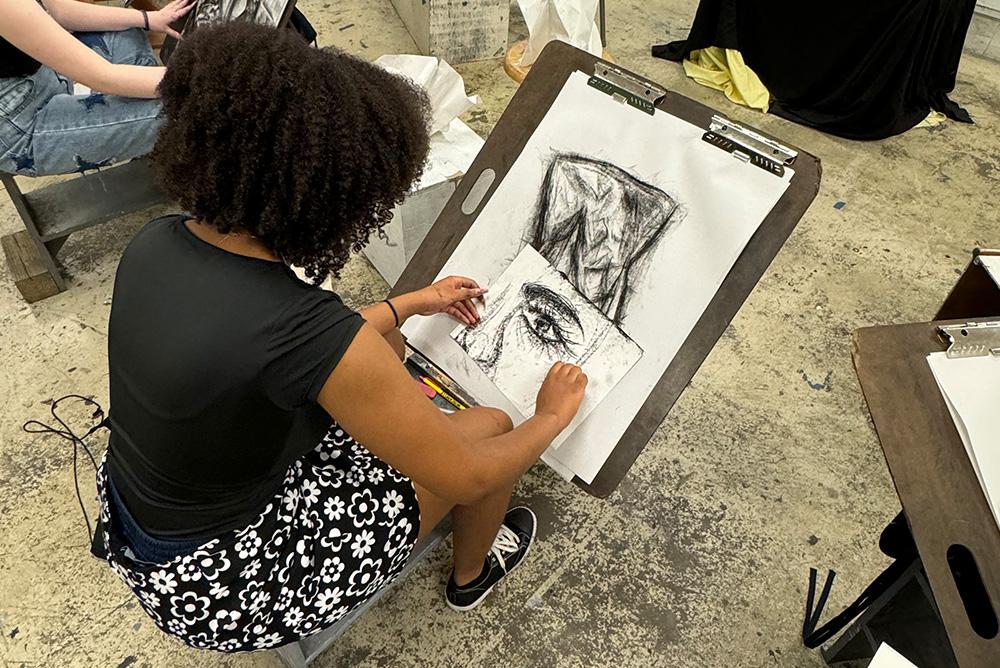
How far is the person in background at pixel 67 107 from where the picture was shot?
5.34 feet

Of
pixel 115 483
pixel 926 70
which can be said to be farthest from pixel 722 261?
pixel 926 70

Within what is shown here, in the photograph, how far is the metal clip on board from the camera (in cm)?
106

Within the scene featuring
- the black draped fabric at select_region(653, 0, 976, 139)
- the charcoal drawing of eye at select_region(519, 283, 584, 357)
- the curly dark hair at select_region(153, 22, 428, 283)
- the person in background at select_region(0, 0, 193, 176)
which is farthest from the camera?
the black draped fabric at select_region(653, 0, 976, 139)

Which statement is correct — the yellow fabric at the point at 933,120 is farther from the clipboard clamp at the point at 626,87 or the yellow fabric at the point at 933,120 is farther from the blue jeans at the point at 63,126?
the blue jeans at the point at 63,126

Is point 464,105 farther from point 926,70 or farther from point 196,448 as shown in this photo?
point 926,70

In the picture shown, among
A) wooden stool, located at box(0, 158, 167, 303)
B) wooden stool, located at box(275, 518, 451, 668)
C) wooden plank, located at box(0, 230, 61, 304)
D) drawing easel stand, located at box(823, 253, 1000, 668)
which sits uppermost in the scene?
drawing easel stand, located at box(823, 253, 1000, 668)

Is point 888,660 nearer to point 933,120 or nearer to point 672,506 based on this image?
point 672,506

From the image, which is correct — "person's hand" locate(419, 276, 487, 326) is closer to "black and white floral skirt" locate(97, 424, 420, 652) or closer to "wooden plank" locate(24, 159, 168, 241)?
"black and white floral skirt" locate(97, 424, 420, 652)

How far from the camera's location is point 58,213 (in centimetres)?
202

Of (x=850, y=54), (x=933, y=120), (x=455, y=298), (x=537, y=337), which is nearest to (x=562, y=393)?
(x=537, y=337)

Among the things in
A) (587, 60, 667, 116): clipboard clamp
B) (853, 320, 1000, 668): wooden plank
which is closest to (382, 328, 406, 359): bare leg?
(587, 60, 667, 116): clipboard clamp

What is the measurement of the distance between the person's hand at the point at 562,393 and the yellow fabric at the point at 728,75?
217 centimetres

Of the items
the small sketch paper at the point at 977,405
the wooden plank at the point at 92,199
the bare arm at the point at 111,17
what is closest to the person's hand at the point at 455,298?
the small sketch paper at the point at 977,405

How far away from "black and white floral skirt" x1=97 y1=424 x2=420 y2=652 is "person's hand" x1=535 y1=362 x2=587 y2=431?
0.27m
